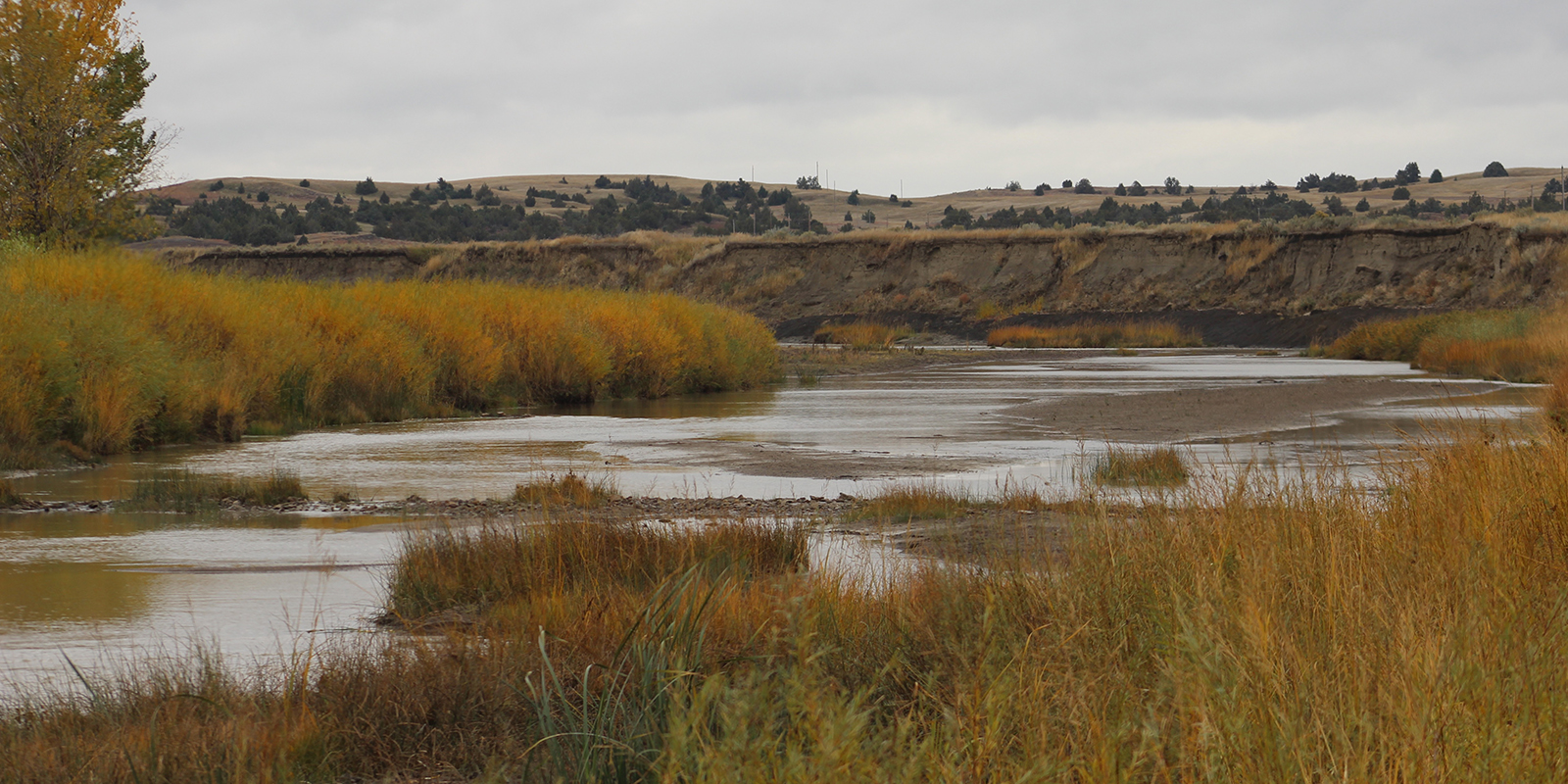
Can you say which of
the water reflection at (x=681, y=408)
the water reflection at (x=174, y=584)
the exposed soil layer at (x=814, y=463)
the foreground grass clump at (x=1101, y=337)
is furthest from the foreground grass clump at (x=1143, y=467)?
the foreground grass clump at (x=1101, y=337)

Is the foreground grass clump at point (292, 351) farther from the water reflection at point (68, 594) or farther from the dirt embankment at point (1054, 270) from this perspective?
the dirt embankment at point (1054, 270)

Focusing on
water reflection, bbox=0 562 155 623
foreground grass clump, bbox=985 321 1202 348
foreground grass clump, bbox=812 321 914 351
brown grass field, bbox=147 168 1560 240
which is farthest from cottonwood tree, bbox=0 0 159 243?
brown grass field, bbox=147 168 1560 240

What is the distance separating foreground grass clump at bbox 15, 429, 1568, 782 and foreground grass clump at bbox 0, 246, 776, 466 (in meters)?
11.7

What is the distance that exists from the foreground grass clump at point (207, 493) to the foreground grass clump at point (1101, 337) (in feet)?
134

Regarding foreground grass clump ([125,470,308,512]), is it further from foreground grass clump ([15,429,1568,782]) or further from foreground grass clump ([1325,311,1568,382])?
foreground grass clump ([1325,311,1568,382])

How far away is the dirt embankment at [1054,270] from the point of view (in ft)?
164

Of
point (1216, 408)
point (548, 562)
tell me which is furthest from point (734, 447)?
point (548, 562)

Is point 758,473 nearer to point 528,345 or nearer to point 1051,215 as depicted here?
point 528,345

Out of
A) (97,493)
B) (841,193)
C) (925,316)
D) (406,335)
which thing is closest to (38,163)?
(406,335)

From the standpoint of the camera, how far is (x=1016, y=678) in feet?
14.0

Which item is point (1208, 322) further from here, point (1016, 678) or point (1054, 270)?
point (1016, 678)

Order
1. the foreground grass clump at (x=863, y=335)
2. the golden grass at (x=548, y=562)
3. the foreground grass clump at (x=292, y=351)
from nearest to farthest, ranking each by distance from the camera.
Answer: the golden grass at (x=548, y=562) < the foreground grass clump at (x=292, y=351) < the foreground grass clump at (x=863, y=335)

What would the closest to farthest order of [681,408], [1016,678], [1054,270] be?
[1016,678] < [681,408] < [1054,270]

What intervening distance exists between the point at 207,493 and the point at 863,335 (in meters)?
38.9
